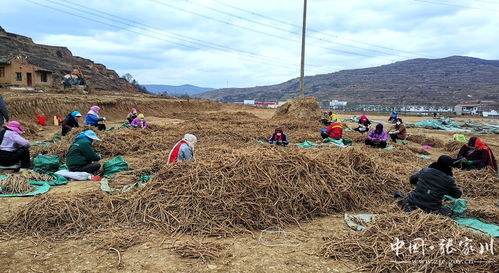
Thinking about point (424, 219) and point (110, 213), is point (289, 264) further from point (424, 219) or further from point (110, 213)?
point (110, 213)

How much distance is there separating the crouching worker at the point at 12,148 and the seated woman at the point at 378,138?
9259mm

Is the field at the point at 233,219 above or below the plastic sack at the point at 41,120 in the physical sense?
below

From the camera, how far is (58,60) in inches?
2064

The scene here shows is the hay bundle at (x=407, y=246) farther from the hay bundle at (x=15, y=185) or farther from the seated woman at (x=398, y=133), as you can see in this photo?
the seated woman at (x=398, y=133)

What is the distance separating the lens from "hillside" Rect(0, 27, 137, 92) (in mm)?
45594

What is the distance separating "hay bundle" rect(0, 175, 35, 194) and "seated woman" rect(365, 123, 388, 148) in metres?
8.96

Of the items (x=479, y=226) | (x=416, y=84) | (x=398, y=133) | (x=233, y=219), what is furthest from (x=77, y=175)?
(x=416, y=84)

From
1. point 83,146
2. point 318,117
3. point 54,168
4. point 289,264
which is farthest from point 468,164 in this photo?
point 318,117

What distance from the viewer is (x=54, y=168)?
6867 mm

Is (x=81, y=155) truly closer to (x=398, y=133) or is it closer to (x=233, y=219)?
(x=233, y=219)

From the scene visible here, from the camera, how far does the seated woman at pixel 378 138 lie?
9867 mm

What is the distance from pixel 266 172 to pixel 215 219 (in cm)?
110

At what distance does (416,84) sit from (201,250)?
124526 millimetres

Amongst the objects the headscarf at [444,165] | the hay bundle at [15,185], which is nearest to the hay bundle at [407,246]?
the headscarf at [444,165]
